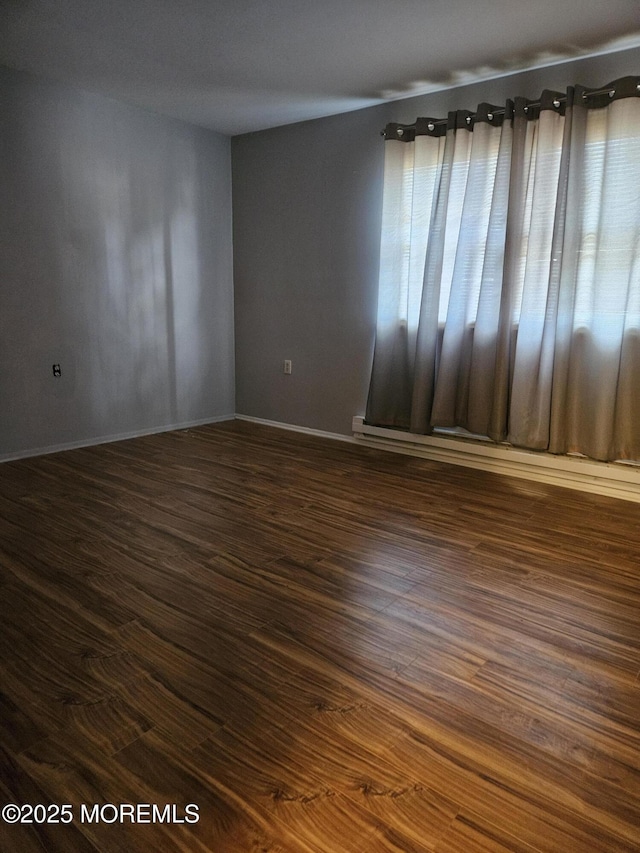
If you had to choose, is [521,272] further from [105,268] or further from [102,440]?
[102,440]

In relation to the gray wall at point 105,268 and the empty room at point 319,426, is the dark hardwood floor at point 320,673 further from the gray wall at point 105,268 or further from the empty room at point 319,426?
the gray wall at point 105,268

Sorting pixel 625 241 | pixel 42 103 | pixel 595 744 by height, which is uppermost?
pixel 42 103

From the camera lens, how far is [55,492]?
2836 mm

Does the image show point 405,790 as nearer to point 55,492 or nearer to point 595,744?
point 595,744

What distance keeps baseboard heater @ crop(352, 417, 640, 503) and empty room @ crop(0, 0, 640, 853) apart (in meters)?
0.02

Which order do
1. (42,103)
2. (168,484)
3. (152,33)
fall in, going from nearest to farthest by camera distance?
(152,33) → (168,484) → (42,103)

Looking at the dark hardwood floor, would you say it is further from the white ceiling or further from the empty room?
the white ceiling

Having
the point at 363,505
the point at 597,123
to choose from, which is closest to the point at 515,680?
the point at 363,505

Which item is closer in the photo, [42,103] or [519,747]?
[519,747]

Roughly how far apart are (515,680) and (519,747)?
247 millimetres

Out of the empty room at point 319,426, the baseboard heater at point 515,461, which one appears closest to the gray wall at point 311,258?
the empty room at point 319,426

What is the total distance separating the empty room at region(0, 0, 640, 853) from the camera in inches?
45.8

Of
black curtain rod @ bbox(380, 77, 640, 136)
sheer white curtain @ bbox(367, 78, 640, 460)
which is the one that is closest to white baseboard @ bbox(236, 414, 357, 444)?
sheer white curtain @ bbox(367, 78, 640, 460)

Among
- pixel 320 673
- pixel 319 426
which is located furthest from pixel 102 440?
pixel 320 673
